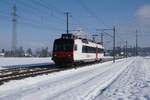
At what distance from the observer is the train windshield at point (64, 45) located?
21500 millimetres

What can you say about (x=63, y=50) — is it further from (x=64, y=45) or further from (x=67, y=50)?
(x=64, y=45)

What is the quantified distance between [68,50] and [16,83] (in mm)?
10941

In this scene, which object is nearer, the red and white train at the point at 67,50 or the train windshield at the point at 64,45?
the red and white train at the point at 67,50

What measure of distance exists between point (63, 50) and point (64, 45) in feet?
1.93

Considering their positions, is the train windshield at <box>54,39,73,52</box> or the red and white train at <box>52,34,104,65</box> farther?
the train windshield at <box>54,39,73,52</box>

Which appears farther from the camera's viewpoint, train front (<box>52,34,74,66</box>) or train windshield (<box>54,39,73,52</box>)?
train windshield (<box>54,39,73,52</box>)

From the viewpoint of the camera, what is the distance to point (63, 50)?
71.0 feet

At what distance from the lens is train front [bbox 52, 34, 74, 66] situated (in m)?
21.2

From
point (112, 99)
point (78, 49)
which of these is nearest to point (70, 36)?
point (78, 49)

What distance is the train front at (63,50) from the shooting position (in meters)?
21.2

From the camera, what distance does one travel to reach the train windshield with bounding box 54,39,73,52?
21.5 metres

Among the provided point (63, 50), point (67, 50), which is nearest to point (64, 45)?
point (63, 50)

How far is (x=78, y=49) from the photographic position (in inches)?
885

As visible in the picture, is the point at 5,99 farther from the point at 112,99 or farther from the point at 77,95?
the point at 112,99
